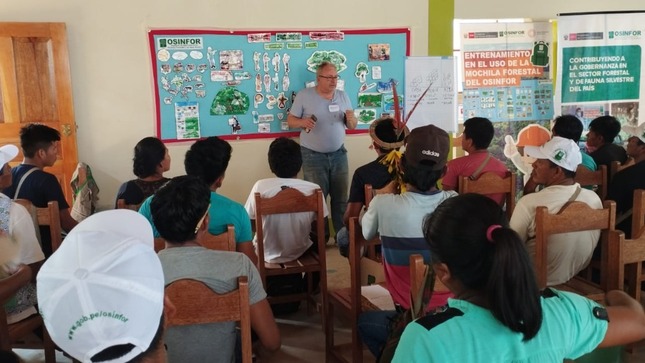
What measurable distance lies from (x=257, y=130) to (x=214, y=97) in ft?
1.52

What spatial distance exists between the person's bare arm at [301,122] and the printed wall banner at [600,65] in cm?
263

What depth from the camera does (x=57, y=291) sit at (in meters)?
0.92

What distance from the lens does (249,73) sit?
15.7 feet

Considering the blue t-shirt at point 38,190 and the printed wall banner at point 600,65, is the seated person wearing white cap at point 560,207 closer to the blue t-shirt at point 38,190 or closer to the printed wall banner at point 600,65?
the blue t-shirt at point 38,190

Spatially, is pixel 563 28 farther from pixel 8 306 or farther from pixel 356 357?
pixel 8 306

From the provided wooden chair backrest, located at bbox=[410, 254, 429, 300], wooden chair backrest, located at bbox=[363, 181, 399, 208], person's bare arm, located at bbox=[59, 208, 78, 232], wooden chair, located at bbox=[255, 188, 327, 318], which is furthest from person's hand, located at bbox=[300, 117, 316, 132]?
wooden chair backrest, located at bbox=[410, 254, 429, 300]

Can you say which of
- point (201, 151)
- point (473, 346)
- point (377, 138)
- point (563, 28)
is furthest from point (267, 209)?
point (563, 28)

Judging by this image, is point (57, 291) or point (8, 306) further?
point (8, 306)

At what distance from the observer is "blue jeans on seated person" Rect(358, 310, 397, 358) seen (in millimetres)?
2160

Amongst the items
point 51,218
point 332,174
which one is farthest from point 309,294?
point 332,174

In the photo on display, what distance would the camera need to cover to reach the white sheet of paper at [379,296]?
8.13 ft

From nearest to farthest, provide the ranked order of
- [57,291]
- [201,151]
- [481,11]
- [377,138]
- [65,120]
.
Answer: [57,291] → [201,151] → [377,138] → [65,120] → [481,11]

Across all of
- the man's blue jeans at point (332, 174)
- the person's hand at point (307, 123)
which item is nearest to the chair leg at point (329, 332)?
the man's blue jeans at point (332, 174)

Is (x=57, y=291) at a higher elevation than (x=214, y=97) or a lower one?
lower
